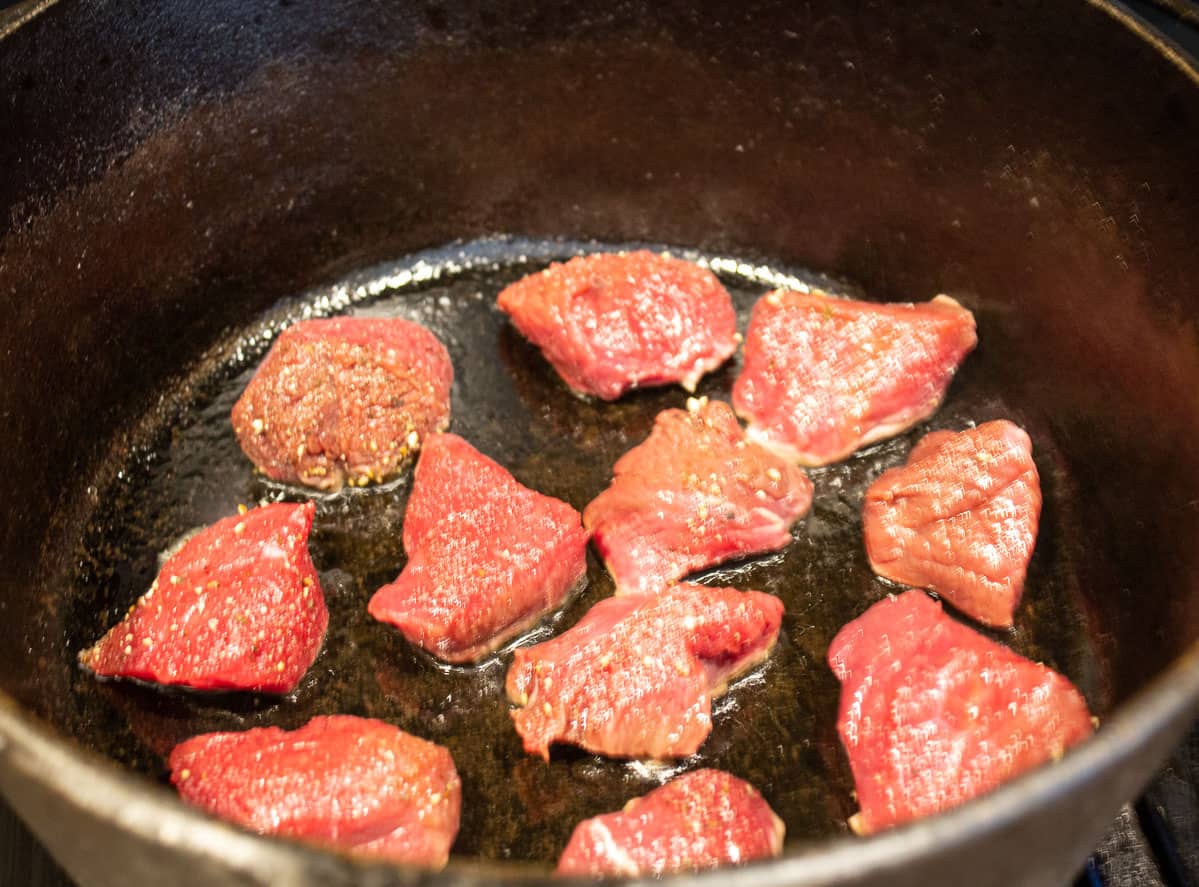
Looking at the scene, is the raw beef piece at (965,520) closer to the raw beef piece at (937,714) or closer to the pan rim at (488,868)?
the raw beef piece at (937,714)

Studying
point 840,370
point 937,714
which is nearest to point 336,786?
point 937,714

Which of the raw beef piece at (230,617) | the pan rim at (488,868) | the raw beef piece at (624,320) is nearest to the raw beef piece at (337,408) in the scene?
A: the raw beef piece at (230,617)

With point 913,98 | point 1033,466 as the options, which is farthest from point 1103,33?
point 1033,466

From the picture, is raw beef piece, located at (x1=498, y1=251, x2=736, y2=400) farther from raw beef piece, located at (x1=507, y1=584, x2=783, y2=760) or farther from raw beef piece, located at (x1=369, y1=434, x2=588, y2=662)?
raw beef piece, located at (x1=507, y1=584, x2=783, y2=760)

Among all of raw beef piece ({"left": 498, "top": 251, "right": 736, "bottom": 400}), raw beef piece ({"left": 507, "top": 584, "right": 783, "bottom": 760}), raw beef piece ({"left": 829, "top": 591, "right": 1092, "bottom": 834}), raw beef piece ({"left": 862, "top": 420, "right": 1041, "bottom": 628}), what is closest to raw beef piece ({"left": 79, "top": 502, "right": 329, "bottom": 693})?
raw beef piece ({"left": 507, "top": 584, "right": 783, "bottom": 760})

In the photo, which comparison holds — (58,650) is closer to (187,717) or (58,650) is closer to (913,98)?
(187,717)

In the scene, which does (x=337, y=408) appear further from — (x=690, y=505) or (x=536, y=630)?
(x=690, y=505)
